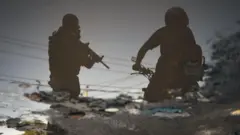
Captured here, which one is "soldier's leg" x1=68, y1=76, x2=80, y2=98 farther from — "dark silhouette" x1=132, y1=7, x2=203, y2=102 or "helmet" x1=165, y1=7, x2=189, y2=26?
"helmet" x1=165, y1=7, x2=189, y2=26

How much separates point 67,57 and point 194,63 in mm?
1037

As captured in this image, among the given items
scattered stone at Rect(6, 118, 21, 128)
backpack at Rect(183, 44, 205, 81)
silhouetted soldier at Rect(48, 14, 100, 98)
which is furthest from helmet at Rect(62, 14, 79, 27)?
scattered stone at Rect(6, 118, 21, 128)

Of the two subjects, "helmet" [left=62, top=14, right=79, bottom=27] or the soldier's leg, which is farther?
the soldier's leg

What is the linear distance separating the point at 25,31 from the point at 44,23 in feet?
0.64

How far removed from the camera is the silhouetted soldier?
220 centimetres

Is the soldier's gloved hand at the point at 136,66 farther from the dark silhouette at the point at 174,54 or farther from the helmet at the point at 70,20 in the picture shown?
the helmet at the point at 70,20

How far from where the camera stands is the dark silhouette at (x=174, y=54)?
84.4 inches

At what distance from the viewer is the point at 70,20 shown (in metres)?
2.20

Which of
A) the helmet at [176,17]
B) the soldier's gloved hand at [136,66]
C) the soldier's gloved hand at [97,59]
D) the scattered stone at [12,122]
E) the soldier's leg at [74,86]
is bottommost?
the scattered stone at [12,122]

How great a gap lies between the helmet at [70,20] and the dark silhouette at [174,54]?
563 millimetres

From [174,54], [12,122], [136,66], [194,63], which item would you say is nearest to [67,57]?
[136,66]

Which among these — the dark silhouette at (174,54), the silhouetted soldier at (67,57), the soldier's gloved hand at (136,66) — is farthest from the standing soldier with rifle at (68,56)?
the dark silhouette at (174,54)

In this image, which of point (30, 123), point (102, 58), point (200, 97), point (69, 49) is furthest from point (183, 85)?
point (30, 123)

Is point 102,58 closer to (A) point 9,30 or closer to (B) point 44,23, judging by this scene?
(B) point 44,23
